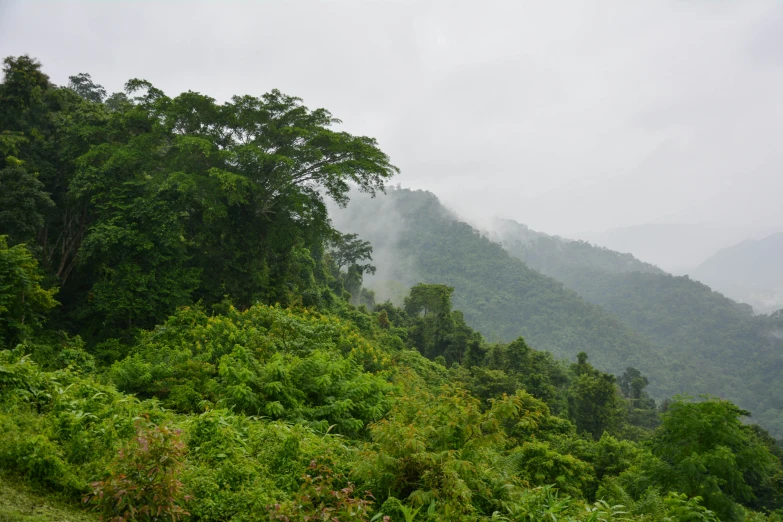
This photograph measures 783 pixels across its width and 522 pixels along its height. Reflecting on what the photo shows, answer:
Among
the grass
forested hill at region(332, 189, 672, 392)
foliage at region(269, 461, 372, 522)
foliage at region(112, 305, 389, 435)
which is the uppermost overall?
forested hill at region(332, 189, 672, 392)

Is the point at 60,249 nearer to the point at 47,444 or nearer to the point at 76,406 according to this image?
the point at 76,406

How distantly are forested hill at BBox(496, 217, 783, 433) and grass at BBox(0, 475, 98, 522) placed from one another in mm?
77764

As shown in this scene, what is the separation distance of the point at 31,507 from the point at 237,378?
11.7 feet

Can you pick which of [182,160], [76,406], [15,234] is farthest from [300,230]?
A: [76,406]

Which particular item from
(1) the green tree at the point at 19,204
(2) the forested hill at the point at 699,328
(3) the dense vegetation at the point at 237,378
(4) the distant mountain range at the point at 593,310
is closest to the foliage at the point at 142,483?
(3) the dense vegetation at the point at 237,378

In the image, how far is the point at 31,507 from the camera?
3.36 m

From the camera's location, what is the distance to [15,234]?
39.0 ft

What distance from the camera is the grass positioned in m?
3.14

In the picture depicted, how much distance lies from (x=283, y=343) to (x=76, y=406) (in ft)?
16.9

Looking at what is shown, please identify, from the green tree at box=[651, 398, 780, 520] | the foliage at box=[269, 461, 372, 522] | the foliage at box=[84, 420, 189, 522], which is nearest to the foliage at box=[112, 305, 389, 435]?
the foliage at box=[269, 461, 372, 522]

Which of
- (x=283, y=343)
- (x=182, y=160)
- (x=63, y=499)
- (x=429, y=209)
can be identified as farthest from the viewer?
(x=429, y=209)

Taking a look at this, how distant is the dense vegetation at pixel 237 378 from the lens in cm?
393

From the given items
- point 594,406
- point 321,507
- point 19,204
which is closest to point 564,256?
point 594,406

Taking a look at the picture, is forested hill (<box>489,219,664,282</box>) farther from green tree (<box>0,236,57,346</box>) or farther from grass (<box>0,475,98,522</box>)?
grass (<box>0,475,98,522</box>)
